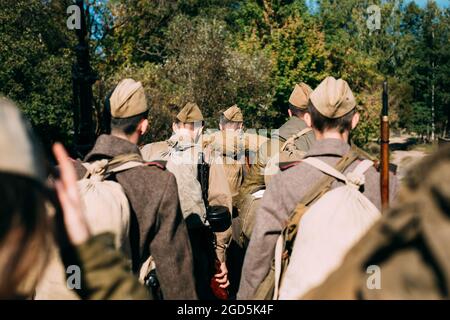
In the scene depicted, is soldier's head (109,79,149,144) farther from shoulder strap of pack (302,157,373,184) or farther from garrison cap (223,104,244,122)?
garrison cap (223,104,244,122)

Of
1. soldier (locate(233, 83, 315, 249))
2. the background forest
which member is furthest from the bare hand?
soldier (locate(233, 83, 315, 249))

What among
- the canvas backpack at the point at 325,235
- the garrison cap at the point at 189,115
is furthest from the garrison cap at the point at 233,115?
the canvas backpack at the point at 325,235

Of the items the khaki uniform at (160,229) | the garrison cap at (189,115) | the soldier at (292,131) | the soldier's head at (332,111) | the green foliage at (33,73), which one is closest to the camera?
the khaki uniform at (160,229)

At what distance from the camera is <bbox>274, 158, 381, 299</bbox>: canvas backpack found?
229cm

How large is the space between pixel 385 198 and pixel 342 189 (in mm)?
353

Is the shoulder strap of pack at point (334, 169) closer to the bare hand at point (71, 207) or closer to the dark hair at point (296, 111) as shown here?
the bare hand at point (71, 207)

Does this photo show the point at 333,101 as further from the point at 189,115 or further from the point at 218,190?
the point at 218,190

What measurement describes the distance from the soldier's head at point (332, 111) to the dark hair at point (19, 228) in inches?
83.7

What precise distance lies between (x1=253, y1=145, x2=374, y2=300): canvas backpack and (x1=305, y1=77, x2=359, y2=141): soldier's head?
171 millimetres

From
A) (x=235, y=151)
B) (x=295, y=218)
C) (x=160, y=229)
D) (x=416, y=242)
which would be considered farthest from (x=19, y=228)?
(x=235, y=151)

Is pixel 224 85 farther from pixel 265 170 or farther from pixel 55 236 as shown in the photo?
pixel 55 236

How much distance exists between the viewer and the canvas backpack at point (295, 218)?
2.72 metres

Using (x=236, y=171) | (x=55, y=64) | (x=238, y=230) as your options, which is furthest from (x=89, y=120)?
(x=55, y=64)

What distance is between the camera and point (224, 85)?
1706 cm
